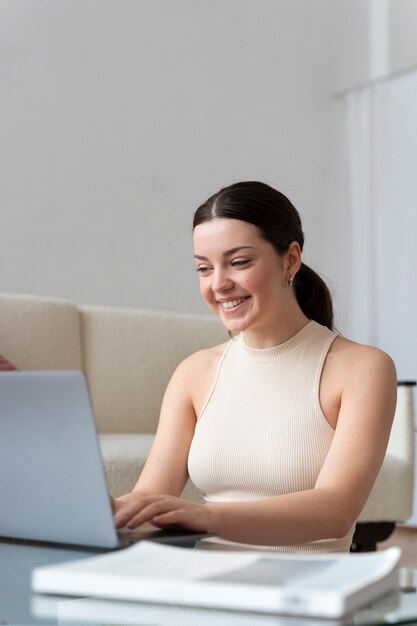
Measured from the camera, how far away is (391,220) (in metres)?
5.02

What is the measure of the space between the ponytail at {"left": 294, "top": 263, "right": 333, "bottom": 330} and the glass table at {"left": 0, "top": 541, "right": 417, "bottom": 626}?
84 centimetres

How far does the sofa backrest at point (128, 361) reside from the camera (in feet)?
11.1

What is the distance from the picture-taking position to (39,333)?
3.21 meters

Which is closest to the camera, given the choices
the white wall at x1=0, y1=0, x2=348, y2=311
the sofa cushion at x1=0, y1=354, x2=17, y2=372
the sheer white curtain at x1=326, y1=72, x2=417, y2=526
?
the sofa cushion at x1=0, y1=354, x2=17, y2=372

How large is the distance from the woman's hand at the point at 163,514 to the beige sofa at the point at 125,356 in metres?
1.91

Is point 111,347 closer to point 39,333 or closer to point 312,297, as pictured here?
point 39,333

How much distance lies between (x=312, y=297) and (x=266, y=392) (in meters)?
0.22

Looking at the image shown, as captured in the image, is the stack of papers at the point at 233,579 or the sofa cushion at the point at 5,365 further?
the sofa cushion at the point at 5,365

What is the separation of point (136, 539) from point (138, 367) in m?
2.45

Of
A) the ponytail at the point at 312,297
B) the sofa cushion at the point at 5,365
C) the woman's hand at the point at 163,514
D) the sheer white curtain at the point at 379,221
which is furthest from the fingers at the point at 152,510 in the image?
the sheer white curtain at the point at 379,221

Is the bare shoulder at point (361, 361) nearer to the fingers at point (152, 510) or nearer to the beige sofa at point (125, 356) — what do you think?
the fingers at point (152, 510)

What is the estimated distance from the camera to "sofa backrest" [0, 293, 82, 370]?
10.3 ft

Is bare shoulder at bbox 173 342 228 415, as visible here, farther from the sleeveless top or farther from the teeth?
the teeth

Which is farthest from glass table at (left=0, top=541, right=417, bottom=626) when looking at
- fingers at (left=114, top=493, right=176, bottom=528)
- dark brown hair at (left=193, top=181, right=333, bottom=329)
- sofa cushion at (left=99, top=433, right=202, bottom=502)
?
Result: sofa cushion at (left=99, top=433, right=202, bottom=502)
